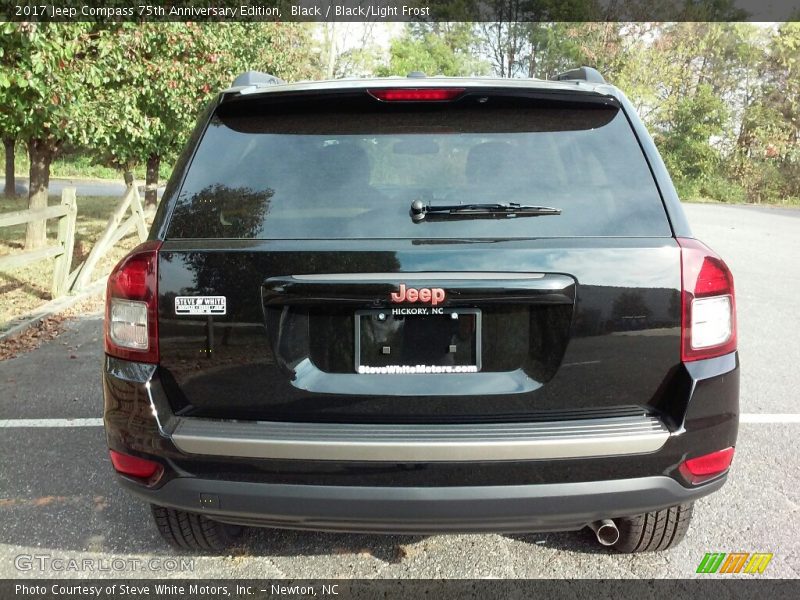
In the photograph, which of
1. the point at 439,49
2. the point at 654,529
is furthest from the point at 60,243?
the point at 439,49

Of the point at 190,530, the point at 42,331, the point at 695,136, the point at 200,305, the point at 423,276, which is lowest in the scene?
the point at 42,331

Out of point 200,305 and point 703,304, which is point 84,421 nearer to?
point 200,305

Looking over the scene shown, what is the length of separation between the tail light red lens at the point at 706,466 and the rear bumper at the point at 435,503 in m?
0.06

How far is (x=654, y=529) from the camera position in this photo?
2.70 m

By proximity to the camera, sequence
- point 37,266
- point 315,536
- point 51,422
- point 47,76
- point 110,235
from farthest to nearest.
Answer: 1. point 37,266
2. point 110,235
3. point 47,76
4. point 51,422
5. point 315,536

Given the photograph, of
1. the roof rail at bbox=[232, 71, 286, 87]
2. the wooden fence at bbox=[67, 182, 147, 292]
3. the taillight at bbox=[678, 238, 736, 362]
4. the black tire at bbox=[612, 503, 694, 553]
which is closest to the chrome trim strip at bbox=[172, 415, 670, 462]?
the taillight at bbox=[678, 238, 736, 362]

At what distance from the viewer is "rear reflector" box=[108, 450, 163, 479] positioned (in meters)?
2.22

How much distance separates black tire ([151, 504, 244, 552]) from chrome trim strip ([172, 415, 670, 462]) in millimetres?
692

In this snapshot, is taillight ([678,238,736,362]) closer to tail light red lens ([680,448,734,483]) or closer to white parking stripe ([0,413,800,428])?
tail light red lens ([680,448,734,483])

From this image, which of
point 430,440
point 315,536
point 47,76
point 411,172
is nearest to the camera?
point 430,440

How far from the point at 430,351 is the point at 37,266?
9.72m

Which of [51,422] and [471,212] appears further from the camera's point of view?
[51,422]

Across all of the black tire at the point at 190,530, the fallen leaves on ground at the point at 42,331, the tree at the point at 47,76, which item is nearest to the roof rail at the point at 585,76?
the black tire at the point at 190,530

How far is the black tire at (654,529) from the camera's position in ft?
8.74
